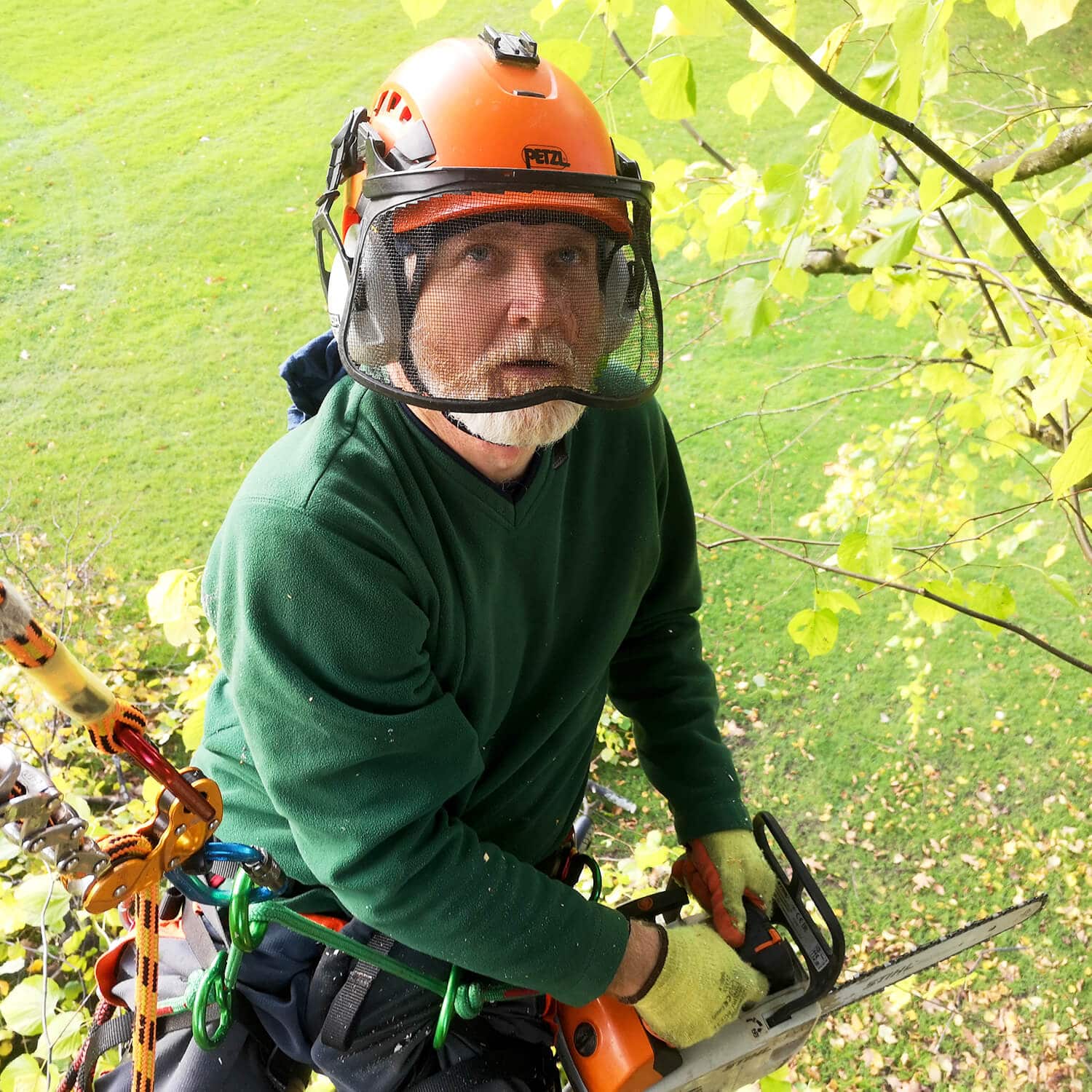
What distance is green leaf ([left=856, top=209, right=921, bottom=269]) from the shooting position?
1.75m

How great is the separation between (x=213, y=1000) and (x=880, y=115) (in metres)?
1.91

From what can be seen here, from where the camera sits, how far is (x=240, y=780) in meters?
1.82

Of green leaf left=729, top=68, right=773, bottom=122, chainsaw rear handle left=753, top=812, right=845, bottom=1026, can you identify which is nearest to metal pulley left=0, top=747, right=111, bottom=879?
chainsaw rear handle left=753, top=812, right=845, bottom=1026

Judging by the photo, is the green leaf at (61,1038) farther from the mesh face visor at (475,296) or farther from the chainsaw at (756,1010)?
the mesh face visor at (475,296)

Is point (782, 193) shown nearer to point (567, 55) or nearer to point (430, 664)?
point (567, 55)

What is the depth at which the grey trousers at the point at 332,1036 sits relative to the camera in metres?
1.76

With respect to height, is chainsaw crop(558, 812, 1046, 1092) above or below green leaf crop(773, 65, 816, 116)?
below

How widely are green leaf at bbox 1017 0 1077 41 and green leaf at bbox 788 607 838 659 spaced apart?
1.23 meters

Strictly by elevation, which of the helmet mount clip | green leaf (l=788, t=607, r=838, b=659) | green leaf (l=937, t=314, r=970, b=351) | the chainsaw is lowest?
the chainsaw

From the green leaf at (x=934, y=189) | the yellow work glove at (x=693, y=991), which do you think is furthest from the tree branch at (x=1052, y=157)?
the yellow work glove at (x=693, y=991)

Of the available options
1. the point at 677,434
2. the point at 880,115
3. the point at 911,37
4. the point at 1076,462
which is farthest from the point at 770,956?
the point at 677,434

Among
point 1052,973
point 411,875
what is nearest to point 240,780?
point 411,875

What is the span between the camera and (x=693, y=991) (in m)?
1.78

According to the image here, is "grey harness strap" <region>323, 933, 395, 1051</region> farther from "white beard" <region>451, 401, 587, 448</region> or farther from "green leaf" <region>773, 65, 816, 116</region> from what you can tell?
"green leaf" <region>773, 65, 816, 116</region>
